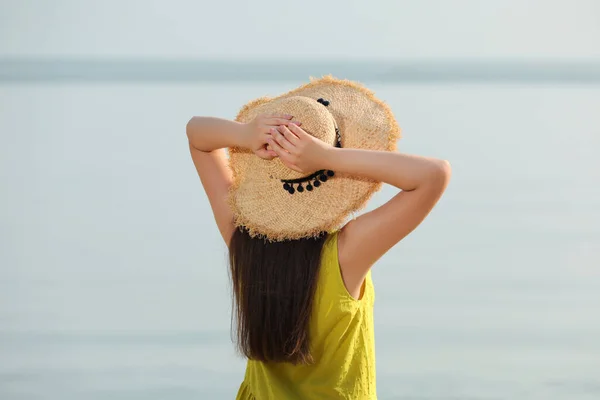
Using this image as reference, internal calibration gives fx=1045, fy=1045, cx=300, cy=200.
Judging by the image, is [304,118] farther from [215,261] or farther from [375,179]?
[215,261]

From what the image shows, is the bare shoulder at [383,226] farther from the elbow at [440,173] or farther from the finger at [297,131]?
the finger at [297,131]

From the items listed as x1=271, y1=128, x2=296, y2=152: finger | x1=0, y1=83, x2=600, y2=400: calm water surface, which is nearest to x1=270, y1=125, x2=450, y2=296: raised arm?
x1=271, y1=128, x2=296, y2=152: finger

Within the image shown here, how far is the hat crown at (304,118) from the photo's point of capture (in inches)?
51.9

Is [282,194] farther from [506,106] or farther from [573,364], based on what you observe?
[506,106]

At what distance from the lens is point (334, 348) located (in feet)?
4.48

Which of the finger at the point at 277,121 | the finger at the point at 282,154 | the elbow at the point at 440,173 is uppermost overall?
the finger at the point at 277,121

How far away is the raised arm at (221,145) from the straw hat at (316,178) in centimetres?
3

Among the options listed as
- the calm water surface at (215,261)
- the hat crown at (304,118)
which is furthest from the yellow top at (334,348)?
the calm water surface at (215,261)

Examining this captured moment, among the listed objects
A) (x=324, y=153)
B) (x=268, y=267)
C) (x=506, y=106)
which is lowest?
(x=268, y=267)

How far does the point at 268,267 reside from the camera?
137 cm

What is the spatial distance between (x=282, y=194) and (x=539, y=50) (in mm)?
5003

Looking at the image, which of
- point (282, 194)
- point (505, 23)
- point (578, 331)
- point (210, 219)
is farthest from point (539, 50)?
point (282, 194)

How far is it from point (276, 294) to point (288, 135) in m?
0.21

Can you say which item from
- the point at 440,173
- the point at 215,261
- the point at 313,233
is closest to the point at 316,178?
the point at 313,233
